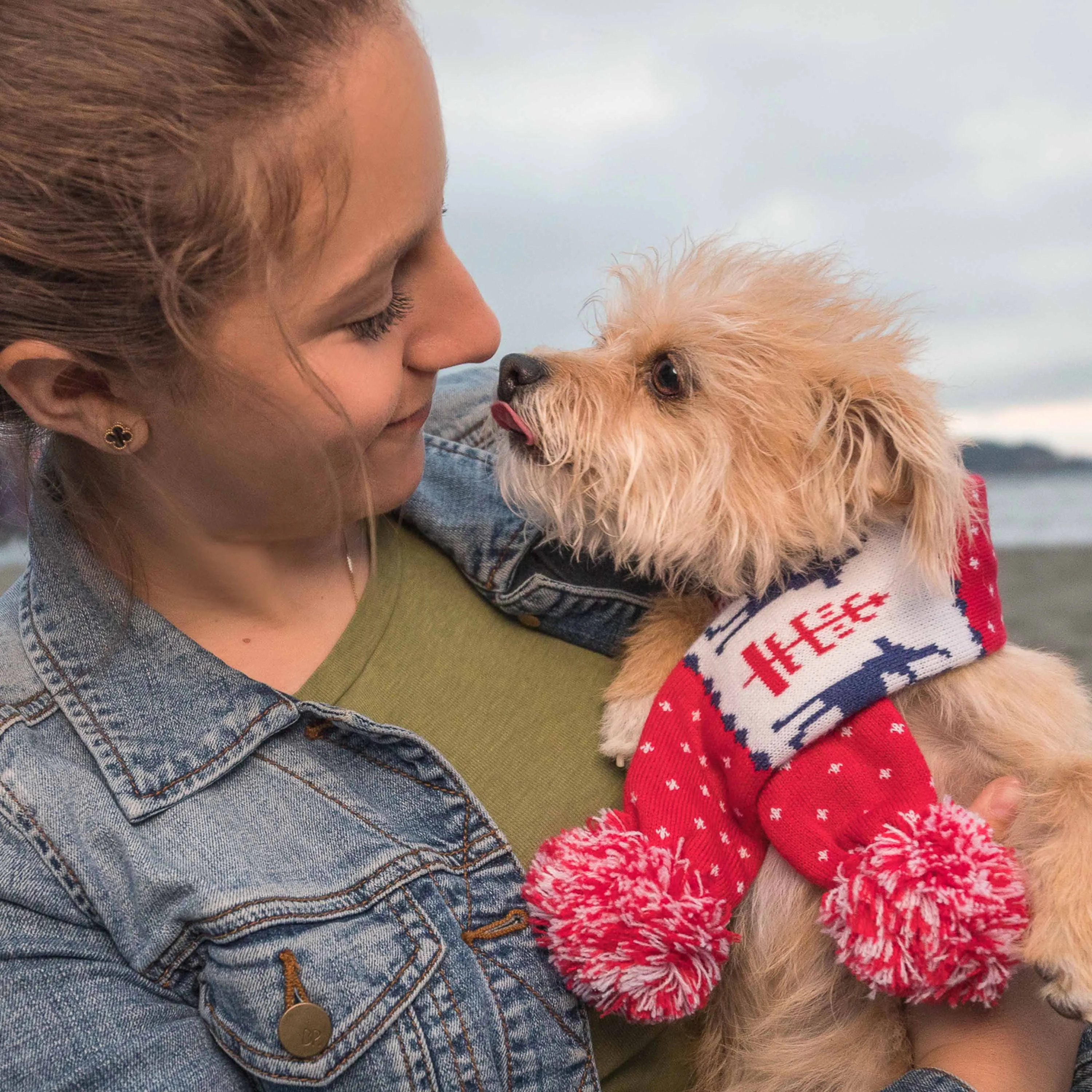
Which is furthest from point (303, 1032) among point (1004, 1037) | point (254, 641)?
point (1004, 1037)

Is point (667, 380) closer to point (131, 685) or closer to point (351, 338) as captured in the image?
point (351, 338)

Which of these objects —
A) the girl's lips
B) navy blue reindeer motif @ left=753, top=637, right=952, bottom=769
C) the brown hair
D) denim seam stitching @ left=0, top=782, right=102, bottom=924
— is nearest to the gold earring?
the brown hair

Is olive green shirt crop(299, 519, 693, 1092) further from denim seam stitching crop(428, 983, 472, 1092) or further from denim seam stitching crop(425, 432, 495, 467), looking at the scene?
denim seam stitching crop(425, 432, 495, 467)

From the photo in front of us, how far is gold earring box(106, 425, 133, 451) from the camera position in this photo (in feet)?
4.71

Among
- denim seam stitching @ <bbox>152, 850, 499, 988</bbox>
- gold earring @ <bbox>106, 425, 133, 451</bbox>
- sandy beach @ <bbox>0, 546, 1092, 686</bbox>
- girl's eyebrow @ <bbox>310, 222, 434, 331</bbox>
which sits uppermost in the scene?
girl's eyebrow @ <bbox>310, 222, 434, 331</bbox>

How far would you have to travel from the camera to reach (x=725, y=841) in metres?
1.56

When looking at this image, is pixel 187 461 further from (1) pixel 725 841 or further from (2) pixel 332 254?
(1) pixel 725 841

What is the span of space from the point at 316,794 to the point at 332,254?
32.2 inches

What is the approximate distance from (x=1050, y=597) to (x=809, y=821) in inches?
225

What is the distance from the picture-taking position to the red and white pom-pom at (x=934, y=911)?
4.41 feet

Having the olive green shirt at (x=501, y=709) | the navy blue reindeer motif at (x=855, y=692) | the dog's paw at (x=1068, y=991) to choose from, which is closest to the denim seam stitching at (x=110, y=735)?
the olive green shirt at (x=501, y=709)

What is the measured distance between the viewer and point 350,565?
1.88m

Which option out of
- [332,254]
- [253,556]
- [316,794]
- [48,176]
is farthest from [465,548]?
[48,176]

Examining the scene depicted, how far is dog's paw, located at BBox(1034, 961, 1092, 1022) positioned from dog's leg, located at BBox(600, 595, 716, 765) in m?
0.66
